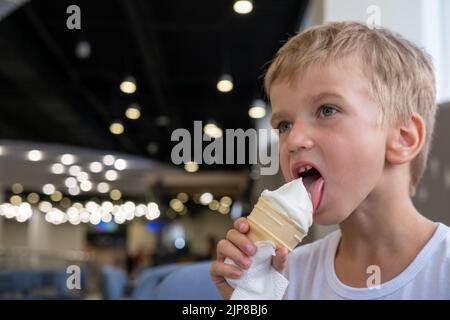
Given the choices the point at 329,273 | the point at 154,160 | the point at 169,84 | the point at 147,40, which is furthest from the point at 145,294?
the point at 154,160

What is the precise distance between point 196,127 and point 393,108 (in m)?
0.29

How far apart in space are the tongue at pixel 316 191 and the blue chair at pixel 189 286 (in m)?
0.57

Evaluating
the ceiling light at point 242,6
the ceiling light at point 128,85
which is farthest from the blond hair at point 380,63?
the ceiling light at point 128,85

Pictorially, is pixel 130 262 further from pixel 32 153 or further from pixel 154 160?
pixel 32 153

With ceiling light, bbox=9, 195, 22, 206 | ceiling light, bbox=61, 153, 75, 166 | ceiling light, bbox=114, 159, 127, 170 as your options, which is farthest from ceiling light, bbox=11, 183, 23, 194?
ceiling light, bbox=61, 153, 75, 166

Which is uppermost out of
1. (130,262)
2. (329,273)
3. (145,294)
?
(329,273)

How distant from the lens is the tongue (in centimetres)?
64

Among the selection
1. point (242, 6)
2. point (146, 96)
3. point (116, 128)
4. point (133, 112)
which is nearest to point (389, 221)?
point (242, 6)

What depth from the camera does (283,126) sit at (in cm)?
72

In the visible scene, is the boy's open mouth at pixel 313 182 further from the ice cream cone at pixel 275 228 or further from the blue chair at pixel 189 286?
the blue chair at pixel 189 286

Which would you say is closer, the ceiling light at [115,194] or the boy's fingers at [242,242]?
the boy's fingers at [242,242]

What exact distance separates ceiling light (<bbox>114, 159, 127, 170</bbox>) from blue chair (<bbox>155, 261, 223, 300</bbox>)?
1150 centimetres

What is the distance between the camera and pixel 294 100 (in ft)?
2.24

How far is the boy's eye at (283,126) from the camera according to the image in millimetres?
706
